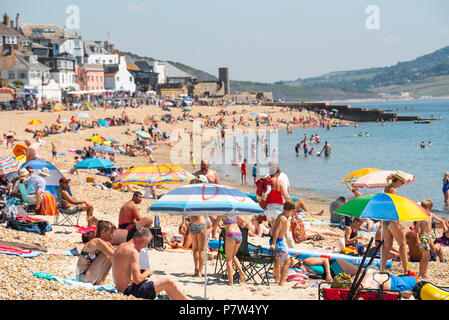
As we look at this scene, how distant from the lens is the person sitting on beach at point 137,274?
6.05 metres

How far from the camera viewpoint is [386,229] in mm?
8406

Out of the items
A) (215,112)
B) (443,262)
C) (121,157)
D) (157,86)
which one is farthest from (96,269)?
(157,86)

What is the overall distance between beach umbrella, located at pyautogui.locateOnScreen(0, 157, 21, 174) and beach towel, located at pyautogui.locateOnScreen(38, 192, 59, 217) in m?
2.39

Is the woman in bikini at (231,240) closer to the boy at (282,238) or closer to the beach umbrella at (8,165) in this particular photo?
the boy at (282,238)

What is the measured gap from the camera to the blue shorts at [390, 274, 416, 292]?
7.09 metres

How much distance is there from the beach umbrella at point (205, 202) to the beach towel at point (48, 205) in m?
4.99

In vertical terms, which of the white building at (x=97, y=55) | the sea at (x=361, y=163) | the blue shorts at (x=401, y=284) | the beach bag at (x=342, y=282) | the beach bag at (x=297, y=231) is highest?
the white building at (x=97, y=55)

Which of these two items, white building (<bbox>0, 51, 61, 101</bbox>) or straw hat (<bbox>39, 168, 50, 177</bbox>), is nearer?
straw hat (<bbox>39, 168, 50, 177</bbox>)

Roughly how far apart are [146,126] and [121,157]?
16.6 m

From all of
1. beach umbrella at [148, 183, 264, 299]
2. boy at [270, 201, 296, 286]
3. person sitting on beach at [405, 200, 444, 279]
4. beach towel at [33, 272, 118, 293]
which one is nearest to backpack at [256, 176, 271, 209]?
boy at [270, 201, 296, 286]

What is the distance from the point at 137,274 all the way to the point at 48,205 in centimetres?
590

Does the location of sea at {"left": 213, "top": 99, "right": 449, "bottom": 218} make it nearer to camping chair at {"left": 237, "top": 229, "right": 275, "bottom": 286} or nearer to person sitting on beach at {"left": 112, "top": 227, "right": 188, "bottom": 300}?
camping chair at {"left": 237, "top": 229, "right": 275, "bottom": 286}

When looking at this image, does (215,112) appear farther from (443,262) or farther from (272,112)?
(443,262)

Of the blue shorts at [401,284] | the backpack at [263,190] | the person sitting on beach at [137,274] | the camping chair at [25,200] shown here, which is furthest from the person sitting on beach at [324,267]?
the camping chair at [25,200]
